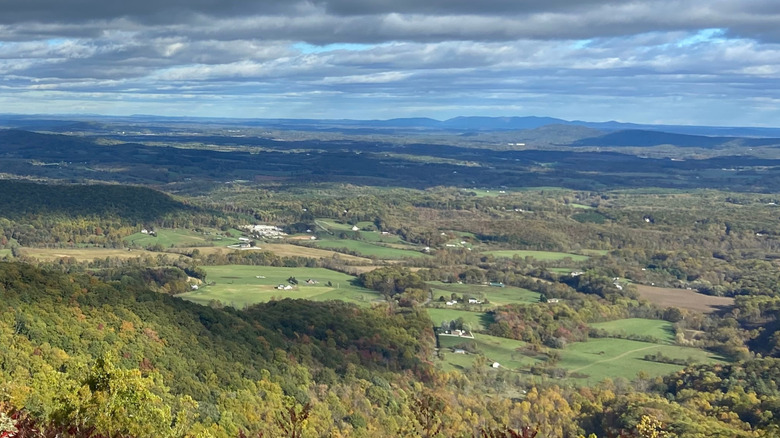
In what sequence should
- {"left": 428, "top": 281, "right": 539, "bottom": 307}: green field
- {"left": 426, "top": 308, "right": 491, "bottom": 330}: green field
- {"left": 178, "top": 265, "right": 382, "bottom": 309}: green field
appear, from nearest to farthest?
1. {"left": 426, "top": 308, "right": 491, "bottom": 330}: green field
2. {"left": 178, "top": 265, "right": 382, "bottom": 309}: green field
3. {"left": 428, "top": 281, "right": 539, "bottom": 307}: green field

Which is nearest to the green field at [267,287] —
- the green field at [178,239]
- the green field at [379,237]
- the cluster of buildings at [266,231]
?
the green field at [178,239]

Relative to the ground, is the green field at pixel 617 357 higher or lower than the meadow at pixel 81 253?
lower

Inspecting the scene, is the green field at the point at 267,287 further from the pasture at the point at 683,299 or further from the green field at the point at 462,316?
the pasture at the point at 683,299

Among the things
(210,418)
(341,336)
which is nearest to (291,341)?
(341,336)

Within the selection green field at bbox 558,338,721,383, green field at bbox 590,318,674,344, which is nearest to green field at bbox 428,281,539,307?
green field at bbox 590,318,674,344

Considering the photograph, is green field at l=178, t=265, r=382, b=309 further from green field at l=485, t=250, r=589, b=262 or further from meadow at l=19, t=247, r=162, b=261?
green field at l=485, t=250, r=589, b=262

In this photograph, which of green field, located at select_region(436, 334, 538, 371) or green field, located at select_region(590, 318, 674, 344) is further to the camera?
green field, located at select_region(590, 318, 674, 344)

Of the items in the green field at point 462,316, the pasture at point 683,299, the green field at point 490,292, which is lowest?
the pasture at point 683,299
